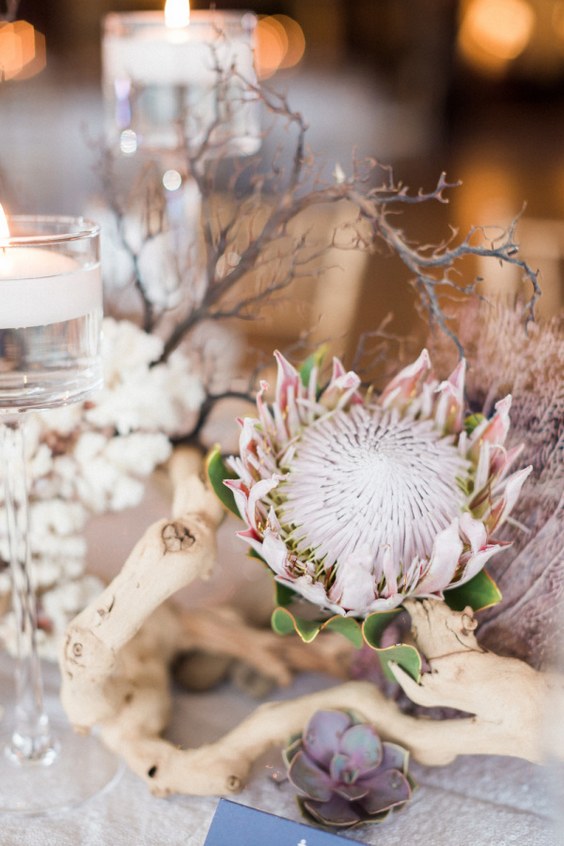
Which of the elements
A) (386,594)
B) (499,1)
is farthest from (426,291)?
(499,1)

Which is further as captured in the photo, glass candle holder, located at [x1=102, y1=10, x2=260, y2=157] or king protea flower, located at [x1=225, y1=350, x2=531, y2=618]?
glass candle holder, located at [x1=102, y1=10, x2=260, y2=157]

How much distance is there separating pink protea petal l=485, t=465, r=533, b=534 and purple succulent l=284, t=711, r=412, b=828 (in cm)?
15

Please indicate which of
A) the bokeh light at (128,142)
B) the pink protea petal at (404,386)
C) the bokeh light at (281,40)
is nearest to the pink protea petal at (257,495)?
the pink protea petal at (404,386)

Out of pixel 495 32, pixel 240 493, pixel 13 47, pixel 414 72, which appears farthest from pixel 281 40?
pixel 240 493

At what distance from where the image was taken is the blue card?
47cm

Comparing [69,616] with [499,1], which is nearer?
[69,616]

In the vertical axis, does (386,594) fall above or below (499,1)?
below


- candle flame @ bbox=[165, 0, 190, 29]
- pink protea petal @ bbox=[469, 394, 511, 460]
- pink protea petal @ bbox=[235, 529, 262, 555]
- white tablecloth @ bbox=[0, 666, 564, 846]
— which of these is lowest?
white tablecloth @ bbox=[0, 666, 564, 846]

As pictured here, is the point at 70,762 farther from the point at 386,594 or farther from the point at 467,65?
the point at 467,65

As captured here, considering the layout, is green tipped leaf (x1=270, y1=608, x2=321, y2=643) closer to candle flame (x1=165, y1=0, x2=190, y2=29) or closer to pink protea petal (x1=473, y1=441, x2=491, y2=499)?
pink protea petal (x1=473, y1=441, x2=491, y2=499)

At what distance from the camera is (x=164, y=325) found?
66 centimetres

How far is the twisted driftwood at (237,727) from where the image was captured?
49cm

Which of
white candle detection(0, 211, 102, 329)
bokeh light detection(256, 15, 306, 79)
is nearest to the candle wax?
white candle detection(0, 211, 102, 329)

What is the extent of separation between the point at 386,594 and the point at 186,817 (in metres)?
0.21
